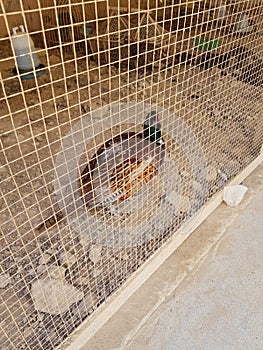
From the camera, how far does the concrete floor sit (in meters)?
0.95

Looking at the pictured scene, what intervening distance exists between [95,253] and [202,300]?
41 centimetres

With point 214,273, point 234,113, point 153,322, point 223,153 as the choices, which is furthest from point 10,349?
point 234,113

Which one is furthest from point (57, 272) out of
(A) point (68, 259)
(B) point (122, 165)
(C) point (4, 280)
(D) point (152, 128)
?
(D) point (152, 128)

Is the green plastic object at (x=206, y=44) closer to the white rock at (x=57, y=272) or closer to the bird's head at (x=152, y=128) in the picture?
the bird's head at (x=152, y=128)

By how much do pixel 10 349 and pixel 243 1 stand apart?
4.14ft

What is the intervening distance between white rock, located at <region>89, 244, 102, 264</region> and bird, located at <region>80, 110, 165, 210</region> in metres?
0.18

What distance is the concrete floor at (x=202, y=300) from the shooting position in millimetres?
952

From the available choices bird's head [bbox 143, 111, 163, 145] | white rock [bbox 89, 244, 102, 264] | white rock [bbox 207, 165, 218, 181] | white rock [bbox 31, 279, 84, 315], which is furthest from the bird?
white rock [bbox 207, 165, 218, 181]

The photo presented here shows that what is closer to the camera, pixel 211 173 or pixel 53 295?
pixel 53 295

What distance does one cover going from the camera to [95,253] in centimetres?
116

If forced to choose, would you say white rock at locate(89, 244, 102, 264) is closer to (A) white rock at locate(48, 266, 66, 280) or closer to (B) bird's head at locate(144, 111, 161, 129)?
(A) white rock at locate(48, 266, 66, 280)

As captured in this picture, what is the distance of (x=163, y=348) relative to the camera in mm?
934

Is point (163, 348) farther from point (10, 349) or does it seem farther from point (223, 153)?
point (223, 153)

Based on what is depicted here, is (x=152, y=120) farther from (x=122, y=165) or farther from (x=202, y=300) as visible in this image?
(x=202, y=300)
